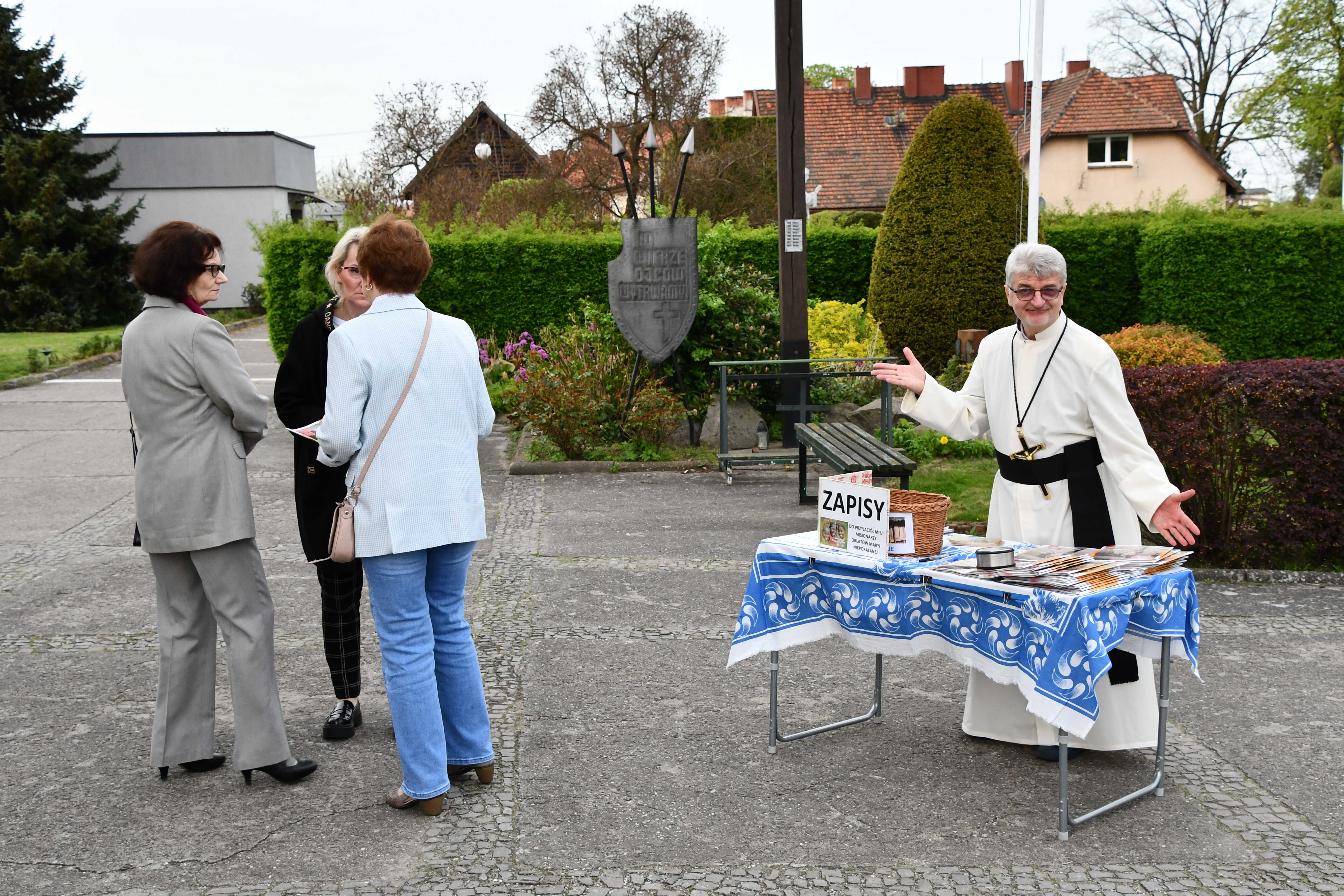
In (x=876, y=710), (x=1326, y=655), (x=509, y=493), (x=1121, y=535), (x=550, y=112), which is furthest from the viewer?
(x=550, y=112)

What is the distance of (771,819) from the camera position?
3.92m

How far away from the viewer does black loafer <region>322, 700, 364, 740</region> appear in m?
4.61

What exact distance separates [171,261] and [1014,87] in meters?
48.6

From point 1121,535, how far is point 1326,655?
214 centimetres

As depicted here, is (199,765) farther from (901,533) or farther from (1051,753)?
(1051,753)

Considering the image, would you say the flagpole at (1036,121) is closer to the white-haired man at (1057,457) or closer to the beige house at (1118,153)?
the white-haired man at (1057,457)

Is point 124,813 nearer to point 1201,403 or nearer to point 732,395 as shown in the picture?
point 1201,403

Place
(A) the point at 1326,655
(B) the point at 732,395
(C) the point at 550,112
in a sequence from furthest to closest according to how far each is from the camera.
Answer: (C) the point at 550,112
(B) the point at 732,395
(A) the point at 1326,655

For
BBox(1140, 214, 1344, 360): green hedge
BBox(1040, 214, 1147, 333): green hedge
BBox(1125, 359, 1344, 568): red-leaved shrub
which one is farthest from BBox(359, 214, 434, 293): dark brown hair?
BBox(1140, 214, 1344, 360): green hedge

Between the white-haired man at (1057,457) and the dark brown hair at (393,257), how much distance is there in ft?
5.44

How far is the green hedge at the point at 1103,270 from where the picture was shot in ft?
55.8

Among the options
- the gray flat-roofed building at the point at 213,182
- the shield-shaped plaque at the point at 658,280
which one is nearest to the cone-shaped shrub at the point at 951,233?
the shield-shaped plaque at the point at 658,280

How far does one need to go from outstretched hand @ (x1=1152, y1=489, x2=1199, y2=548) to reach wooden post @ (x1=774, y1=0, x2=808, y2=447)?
7.60 metres

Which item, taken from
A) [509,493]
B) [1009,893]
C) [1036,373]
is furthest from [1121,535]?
[509,493]
